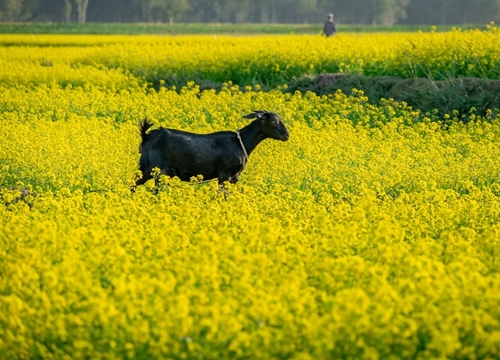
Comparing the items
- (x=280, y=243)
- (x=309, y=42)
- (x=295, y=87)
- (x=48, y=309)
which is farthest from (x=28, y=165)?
(x=309, y=42)

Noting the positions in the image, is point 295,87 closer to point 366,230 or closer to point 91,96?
point 91,96

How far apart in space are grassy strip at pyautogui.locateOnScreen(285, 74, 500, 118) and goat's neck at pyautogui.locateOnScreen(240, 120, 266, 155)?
626 centimetres

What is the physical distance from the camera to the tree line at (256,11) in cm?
10293

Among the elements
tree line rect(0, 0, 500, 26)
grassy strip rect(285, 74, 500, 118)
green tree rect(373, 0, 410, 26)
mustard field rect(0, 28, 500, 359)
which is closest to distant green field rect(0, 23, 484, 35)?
tree line rect(0, 0, 500, 26)

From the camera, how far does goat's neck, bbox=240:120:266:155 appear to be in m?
11.0

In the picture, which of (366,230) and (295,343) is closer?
(295,343)

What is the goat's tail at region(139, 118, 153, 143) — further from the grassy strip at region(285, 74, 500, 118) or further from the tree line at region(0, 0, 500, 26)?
the tree line at region(0, 0, 500, 26)

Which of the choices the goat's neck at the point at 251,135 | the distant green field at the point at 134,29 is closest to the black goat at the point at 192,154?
the goat's neck at the point at 251,135

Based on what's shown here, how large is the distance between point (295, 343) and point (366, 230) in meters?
2.31

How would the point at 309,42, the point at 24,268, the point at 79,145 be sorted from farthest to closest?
the point at 309,42 → the point at 79,145 → the point at 24,268

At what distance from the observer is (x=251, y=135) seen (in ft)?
36.1

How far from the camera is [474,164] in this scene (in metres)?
12.7

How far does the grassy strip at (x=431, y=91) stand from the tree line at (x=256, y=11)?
83.4 m

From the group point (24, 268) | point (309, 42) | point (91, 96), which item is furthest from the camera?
point (309, 42)
